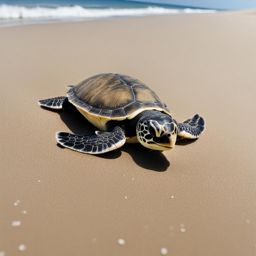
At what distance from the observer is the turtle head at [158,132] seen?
2.79 m

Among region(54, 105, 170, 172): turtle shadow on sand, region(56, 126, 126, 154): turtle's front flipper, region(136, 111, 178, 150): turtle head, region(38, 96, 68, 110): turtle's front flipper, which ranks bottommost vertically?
region(54, 105, 170, 172): turtle shadow on sand

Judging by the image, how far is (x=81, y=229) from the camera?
2092mm

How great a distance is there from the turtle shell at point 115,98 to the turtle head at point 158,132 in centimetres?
27

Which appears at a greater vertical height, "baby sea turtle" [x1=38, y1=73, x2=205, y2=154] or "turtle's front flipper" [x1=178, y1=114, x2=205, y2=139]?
"baby sea turtle" [x1=38, y1=73, x2=205, y2=154]

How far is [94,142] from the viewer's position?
2943 mm

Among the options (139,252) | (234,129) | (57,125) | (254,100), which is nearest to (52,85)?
(57,125)

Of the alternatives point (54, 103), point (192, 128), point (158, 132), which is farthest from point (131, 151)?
point (54, 103)

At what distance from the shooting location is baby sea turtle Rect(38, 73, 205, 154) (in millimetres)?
2846

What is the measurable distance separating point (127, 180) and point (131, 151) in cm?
52

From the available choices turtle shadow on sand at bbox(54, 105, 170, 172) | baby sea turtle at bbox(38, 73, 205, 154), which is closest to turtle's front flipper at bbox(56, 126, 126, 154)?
baby sea turtle at bbox(38, 73, 205, 154)

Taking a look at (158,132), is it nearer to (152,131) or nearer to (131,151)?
(152,131)

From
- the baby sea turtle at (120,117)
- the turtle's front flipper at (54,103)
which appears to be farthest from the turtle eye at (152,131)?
the turtle's front flipper at (54,103)

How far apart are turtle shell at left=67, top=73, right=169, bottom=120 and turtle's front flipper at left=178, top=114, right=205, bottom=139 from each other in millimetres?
239

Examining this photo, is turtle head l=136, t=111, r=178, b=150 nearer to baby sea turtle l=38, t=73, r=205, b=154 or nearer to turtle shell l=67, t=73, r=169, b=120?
baby sea turtle l=38, t=73, r=205, b=154
